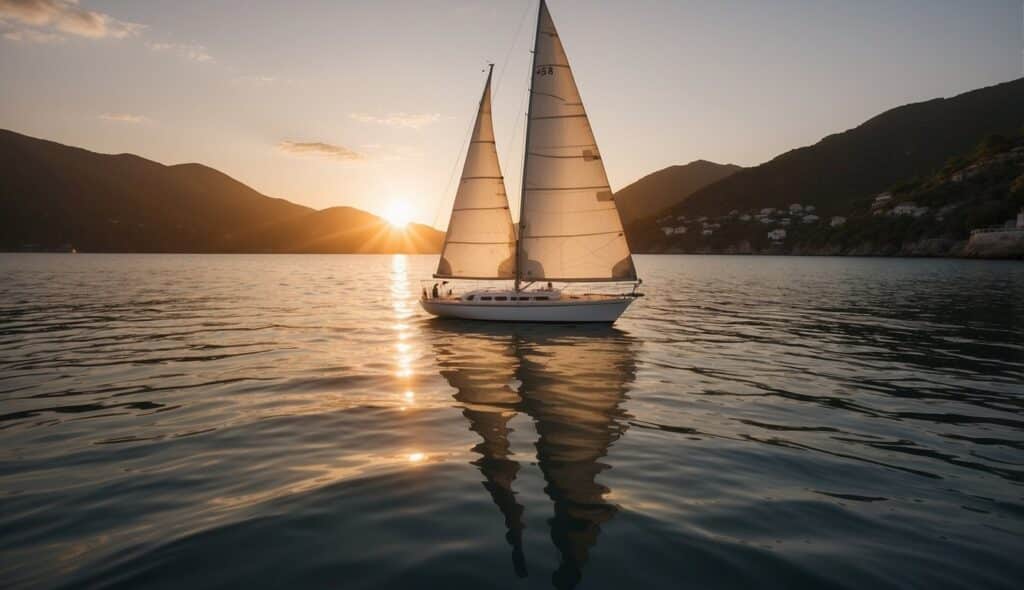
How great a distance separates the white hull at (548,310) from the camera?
26094 millimetres

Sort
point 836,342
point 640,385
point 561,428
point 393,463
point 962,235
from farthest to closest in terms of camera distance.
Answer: point 962,235 → point 836,342 → point 640,385 → point 561,428 → point 393,463

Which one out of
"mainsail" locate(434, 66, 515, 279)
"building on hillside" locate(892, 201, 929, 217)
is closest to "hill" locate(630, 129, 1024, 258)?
"building on hillside" locate(892, 201, 929, 217)

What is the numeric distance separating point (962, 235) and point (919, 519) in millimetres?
165532

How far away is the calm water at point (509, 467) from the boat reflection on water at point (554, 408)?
0.06 metres

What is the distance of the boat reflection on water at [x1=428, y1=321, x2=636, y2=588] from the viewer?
21.8 ft

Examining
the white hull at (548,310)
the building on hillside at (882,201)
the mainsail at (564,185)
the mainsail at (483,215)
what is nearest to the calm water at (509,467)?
the white hull at (548,310)

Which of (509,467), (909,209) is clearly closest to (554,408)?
(509,467)

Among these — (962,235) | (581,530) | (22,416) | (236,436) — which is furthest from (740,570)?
(962,235)

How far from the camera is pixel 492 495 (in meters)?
7.44

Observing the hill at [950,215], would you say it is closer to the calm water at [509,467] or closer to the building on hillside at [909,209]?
the building on hillside at [909,209]

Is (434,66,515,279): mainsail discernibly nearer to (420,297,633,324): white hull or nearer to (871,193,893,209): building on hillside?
(420,297,633,324): white hull

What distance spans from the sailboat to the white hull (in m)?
0.05

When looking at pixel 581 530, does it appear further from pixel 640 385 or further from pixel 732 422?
pixel 640 385

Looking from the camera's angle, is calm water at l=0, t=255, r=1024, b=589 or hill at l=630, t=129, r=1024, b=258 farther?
hill at l=630, t=129, r=1024, b=258
